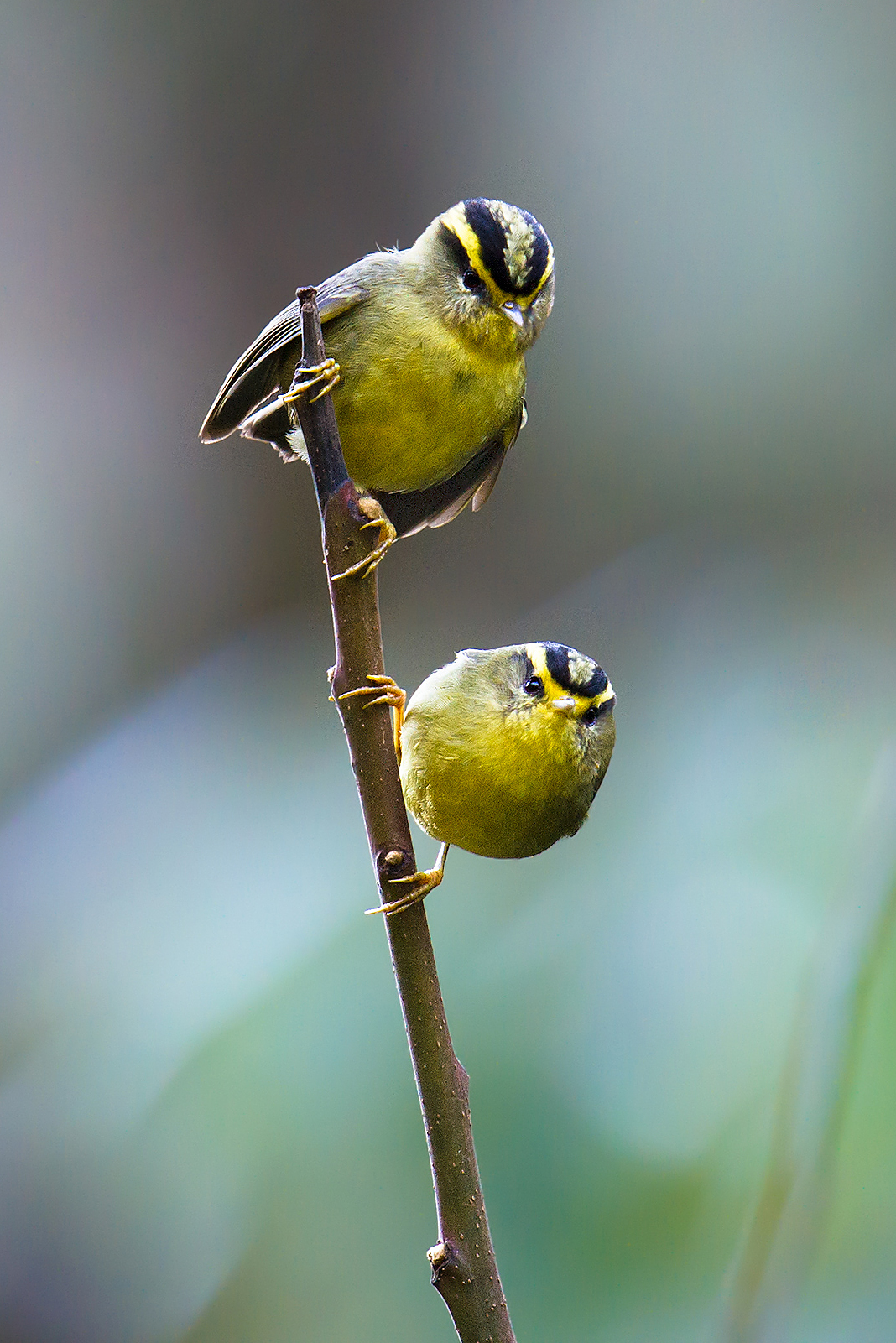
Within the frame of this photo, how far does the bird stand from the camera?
131 centimetres

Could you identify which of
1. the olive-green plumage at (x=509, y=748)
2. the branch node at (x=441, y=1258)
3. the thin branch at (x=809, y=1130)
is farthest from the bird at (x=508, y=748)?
the branch node at (x=441, y=1258)

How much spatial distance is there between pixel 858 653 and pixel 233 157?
1785mm

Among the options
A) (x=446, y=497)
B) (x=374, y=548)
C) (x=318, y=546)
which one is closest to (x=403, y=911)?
(x=374, y=548)

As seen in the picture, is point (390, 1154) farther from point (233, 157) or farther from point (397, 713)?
point (233, 157)

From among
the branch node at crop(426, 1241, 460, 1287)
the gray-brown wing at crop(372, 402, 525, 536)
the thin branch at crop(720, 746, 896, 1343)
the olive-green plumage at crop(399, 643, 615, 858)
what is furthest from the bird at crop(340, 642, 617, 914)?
the branch node at crop(426, 1241, 460, 1287)

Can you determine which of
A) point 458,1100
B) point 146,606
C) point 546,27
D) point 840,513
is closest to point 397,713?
point 458,1100

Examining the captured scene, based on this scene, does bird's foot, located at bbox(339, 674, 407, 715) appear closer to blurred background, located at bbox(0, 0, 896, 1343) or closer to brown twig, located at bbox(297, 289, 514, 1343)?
brown twig, located at bbox(297, 289, 514, 1343)

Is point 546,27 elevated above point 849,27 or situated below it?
above

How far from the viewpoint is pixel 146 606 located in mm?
2672

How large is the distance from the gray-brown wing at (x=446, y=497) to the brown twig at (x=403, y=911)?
0.55 meters

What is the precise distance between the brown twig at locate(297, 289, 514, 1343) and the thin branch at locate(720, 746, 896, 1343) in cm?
30

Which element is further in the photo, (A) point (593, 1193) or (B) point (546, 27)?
(B) point (546, 27)

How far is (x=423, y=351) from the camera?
1.33m

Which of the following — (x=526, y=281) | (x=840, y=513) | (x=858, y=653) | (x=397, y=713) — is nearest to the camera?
(x=526, y=281)
